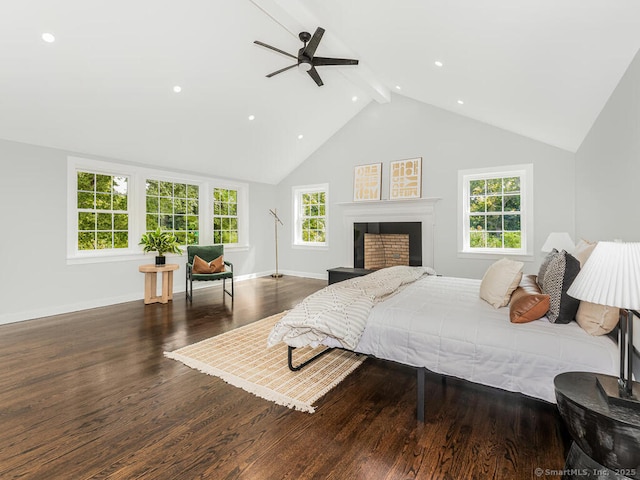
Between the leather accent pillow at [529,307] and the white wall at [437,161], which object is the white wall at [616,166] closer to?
the leather accent pillow at [529,307]

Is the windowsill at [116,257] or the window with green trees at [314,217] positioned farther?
the window with green trees at [314,217]

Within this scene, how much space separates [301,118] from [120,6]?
134 inches

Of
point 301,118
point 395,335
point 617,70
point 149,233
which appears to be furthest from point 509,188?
point 149,233

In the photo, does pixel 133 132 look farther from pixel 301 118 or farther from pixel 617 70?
pixel 617 70

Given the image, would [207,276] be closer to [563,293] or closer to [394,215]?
[394,215]

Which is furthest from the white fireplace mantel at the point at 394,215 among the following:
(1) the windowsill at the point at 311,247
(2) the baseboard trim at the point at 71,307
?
(2) the baseboard trim at the point at 71,307

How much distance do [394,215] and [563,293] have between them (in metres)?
4.30

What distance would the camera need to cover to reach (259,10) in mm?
3707

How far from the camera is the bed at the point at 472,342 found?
5.54 feet

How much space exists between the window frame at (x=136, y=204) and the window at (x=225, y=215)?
104mm

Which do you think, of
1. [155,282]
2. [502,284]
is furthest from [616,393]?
[155,282]

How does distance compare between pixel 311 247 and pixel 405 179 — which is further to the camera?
pixel 311 247

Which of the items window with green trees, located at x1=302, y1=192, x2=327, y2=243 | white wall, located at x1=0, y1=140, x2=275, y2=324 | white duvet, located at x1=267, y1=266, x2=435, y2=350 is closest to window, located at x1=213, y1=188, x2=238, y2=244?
window with green trees, located at x1=302, y1=192, x2=327, y2=243

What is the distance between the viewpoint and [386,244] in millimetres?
6328
